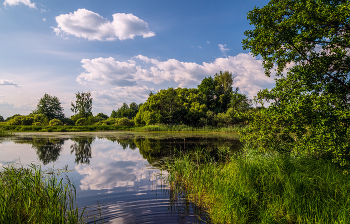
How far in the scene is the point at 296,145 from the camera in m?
4.57

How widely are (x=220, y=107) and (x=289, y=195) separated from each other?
43046 millimetres

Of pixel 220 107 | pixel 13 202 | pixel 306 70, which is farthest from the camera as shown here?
pixel 220 107

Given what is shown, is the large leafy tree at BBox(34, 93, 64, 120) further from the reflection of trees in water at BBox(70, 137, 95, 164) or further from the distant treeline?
the reflection of trees in water at BBox(70, 137, 95, 164)

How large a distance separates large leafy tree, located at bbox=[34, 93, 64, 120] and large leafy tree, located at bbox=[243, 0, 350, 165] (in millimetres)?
55812

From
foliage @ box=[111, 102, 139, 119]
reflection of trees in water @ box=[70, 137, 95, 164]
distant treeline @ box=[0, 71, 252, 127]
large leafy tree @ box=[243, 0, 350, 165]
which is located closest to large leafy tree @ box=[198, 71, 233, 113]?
distant treeline @ box=[0, 71, 252, 127]

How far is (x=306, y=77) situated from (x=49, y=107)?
58457mm

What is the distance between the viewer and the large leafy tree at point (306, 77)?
4.06m

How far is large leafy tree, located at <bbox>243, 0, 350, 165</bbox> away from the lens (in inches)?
160

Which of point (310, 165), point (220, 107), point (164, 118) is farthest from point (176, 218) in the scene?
point (220, 107)

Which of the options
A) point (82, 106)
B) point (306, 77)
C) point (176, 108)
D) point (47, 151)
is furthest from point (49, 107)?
point (306, 77)

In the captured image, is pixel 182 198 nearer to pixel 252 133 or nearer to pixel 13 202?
pixel 252 133

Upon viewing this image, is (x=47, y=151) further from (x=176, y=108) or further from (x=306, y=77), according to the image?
(x=176, y=108)

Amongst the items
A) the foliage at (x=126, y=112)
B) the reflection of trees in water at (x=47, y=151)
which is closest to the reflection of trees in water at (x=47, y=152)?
the reflection of trees in water at (x=47, y=151)

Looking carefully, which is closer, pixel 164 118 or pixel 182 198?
pixel 182 198
